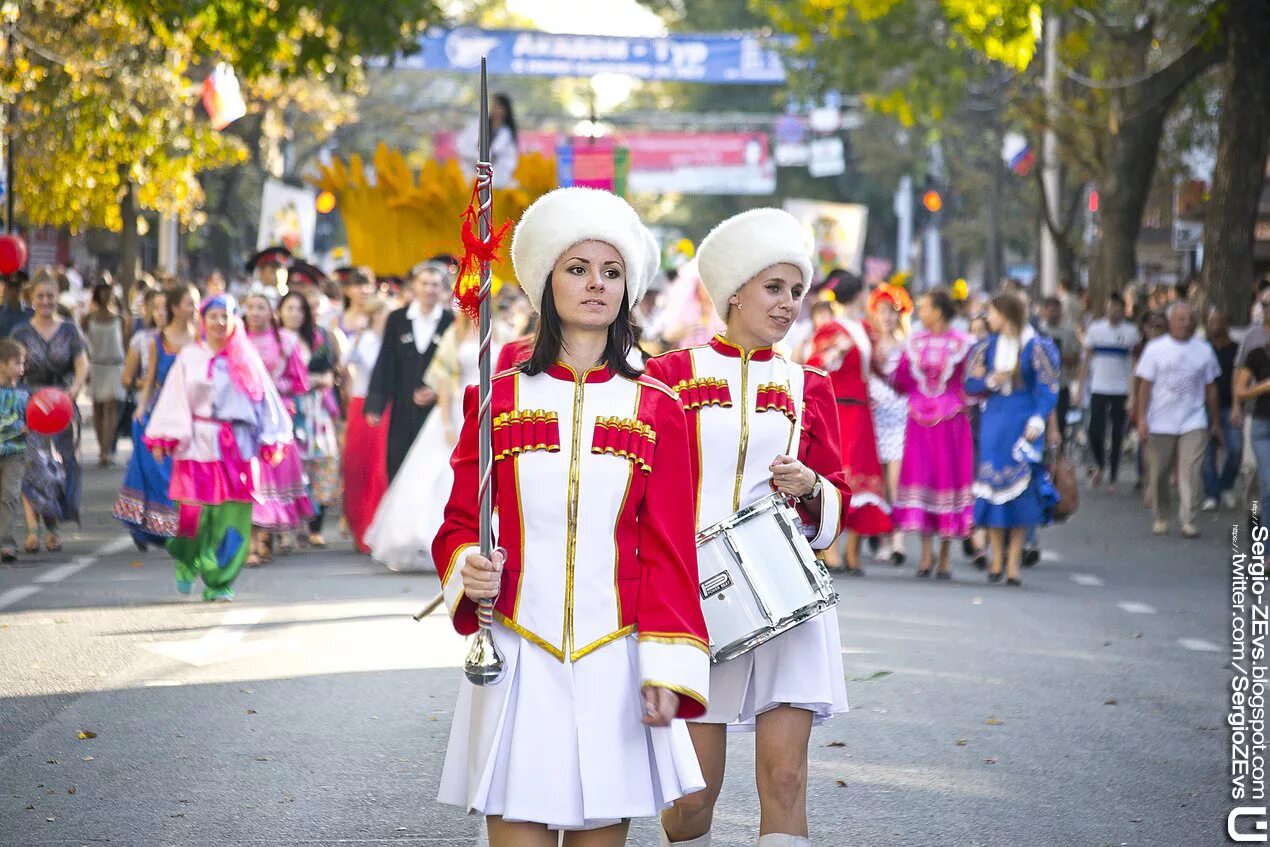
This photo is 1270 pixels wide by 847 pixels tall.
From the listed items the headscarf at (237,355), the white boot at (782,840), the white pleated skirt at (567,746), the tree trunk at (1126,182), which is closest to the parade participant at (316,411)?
the headscarf at (237,355)

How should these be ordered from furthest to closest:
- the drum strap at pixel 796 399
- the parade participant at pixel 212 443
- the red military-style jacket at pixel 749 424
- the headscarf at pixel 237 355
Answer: the headscarf at pixel 237 355 → the parade participant at pixel 212 443 → the drum strap at pixel 796 399 → the red military-style jacket at pixel 749 424

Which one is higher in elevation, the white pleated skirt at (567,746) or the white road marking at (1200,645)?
the white pleated skirt at (567,746)

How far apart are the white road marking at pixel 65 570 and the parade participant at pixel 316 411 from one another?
5.86 feet

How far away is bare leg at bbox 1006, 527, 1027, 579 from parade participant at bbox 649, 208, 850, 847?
823 cm

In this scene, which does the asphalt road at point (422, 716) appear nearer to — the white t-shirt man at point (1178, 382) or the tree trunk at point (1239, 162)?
the white t-shirt man at point (1178, 382)

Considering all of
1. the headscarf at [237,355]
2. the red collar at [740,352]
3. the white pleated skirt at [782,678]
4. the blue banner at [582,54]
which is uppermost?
the blue banner at [582,54]

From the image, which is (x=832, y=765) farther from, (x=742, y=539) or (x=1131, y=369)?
(x=1131, y=369)

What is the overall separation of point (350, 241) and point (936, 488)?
8.79 meters

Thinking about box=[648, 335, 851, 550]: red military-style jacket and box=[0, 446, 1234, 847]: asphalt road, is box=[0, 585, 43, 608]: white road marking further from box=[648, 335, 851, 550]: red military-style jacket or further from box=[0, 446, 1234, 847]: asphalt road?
box=[648, 335, 851, 550]: red military-style jacket

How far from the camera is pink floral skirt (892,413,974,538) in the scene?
1360 centimetres

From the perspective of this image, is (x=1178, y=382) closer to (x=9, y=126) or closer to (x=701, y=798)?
(x=701, y=798)

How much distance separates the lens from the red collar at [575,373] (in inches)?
169

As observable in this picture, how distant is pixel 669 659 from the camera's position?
4.12 metres

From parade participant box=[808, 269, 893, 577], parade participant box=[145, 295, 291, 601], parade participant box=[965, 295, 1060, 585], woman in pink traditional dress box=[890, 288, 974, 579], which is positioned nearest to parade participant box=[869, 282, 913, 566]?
parade participant box=[808, 269, 893, 577]
